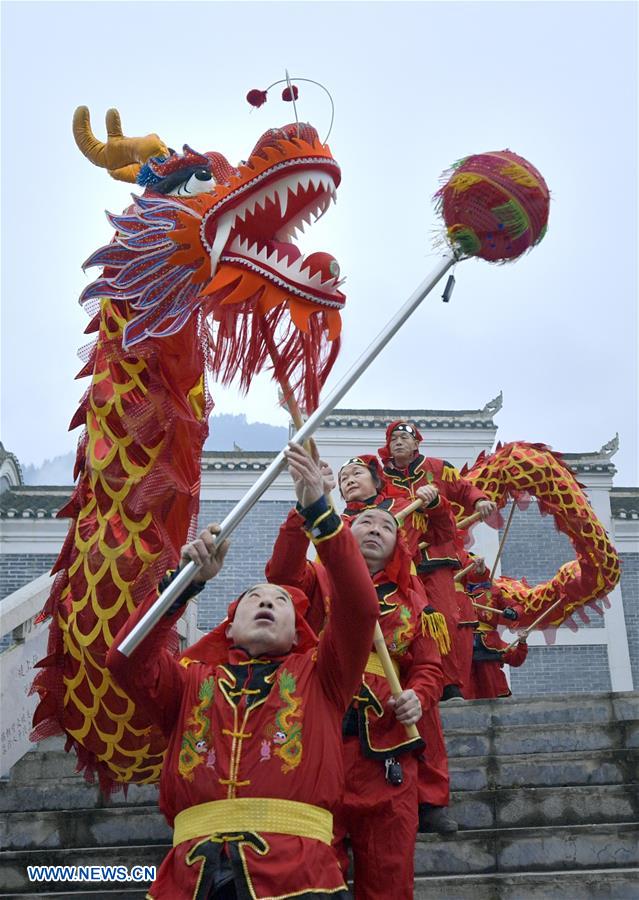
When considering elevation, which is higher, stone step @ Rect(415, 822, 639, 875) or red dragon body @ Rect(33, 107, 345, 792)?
red dragon body @ Rect(33, 107, 345, 792)

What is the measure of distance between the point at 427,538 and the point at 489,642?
8.92ft

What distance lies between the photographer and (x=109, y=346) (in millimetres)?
3943

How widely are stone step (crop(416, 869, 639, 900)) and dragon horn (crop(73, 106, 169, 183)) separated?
115 inches

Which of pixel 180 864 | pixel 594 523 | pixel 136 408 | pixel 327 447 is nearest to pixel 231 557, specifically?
pixel 327 447

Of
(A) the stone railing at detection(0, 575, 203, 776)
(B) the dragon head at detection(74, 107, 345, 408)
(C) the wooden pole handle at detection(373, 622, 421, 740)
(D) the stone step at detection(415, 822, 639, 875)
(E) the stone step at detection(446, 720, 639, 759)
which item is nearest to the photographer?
(B) the dragon head at detection(74, 107, 345, 408)

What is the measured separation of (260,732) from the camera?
290 centimetres

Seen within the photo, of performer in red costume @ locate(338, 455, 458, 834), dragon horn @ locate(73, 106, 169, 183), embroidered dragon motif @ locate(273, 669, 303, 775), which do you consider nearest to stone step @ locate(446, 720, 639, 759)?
performer in red costume @ locate(338, 455, 458, 834)

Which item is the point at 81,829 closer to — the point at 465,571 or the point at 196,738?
the point at 196,738

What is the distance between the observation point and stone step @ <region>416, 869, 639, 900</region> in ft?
13.0

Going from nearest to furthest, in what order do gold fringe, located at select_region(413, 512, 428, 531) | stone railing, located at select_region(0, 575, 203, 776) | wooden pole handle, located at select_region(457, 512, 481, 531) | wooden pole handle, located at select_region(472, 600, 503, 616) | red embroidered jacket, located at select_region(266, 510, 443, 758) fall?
red embroidered jacket, located at select_region(266, 510, 443, 758) < stone railing, located at select_region(0, 575, 203, 776) < gold fringe, located at select_region(413, 512, 428, 531) < wooden pole handle, located at select_region(457, 512, 481, 531) < wooden pole handle, located at select_region(472, 600, 503, 616)

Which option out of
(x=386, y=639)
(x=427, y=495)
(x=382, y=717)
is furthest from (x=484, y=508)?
(x=382, y=717)

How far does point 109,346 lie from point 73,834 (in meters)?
2.06

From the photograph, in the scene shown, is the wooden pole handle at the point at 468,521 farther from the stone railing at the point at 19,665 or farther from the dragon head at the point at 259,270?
the dragon head at the point at 259,270

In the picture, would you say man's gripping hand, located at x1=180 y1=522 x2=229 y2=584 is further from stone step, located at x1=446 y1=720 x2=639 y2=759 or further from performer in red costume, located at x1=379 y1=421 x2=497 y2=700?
Result: stone step, located at x1=446 y1=720 x2=639 y2=759
